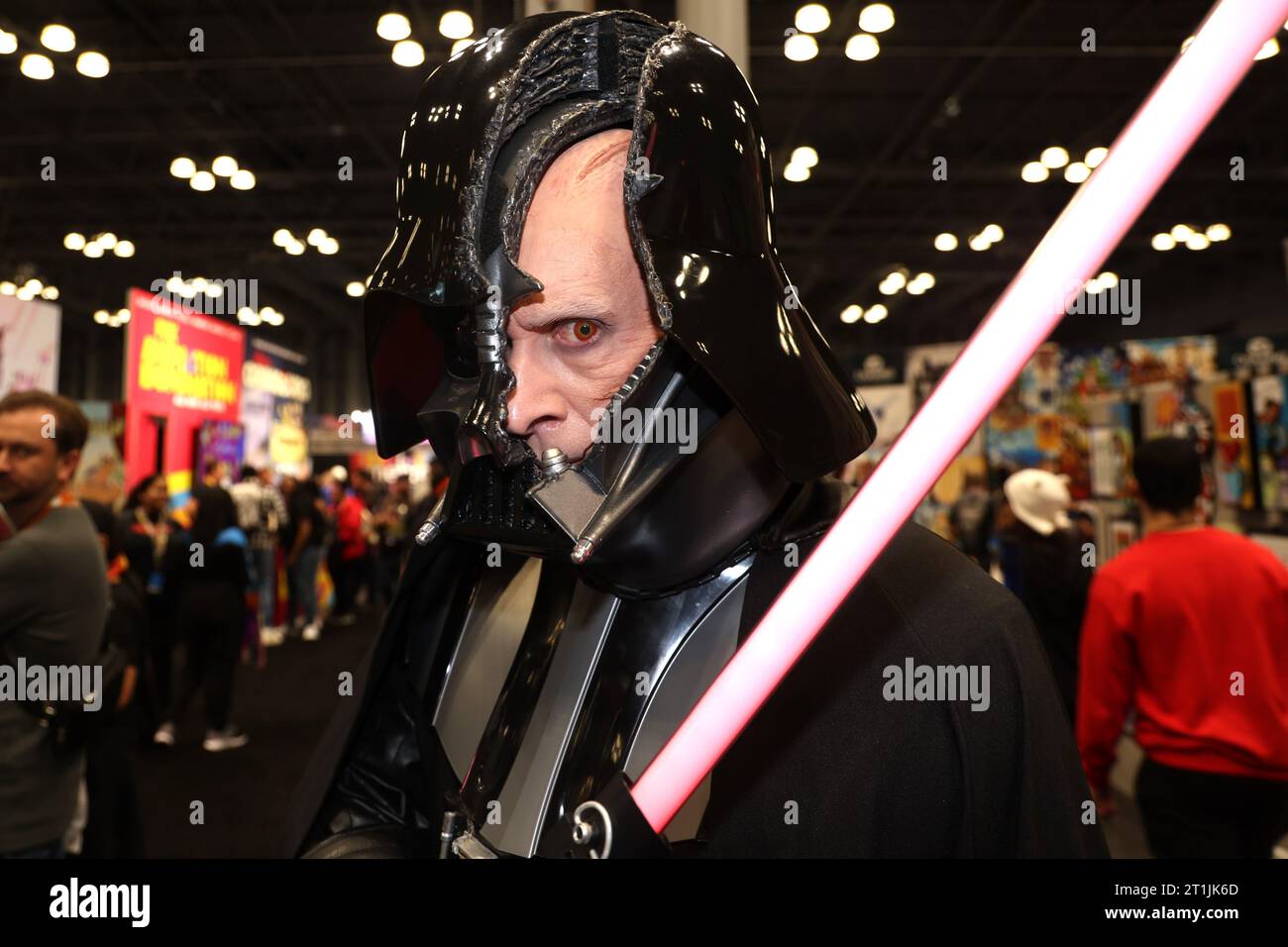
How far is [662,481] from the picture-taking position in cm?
77

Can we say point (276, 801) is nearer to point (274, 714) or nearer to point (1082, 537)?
point (274, 714)

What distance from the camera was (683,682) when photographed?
32.2 inches

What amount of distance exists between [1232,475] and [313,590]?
7.20m

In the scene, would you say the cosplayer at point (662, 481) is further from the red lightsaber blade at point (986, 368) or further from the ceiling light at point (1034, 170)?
the ceiling light at point (1034, 170)

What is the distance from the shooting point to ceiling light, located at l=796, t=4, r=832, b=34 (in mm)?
4898

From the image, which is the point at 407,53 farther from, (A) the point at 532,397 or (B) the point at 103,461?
(A) the point at 532,397

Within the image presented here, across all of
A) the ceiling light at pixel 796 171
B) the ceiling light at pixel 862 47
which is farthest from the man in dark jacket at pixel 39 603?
the ceiling light at pixel 796 171

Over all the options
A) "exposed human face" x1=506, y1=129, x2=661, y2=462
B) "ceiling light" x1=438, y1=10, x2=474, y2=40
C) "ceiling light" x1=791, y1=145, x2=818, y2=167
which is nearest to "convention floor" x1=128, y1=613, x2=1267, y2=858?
"exposed human face" x1=506, y1=129, x2=661, y2=462

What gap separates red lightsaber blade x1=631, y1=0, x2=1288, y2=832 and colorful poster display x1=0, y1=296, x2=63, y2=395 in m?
4.41

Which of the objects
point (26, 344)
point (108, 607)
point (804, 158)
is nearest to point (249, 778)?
point (26, 344)

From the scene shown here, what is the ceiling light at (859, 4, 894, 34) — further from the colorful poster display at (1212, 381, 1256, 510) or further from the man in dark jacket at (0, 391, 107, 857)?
the man in dark jacket at (0, 391, 107, 857)

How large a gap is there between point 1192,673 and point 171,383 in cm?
622
